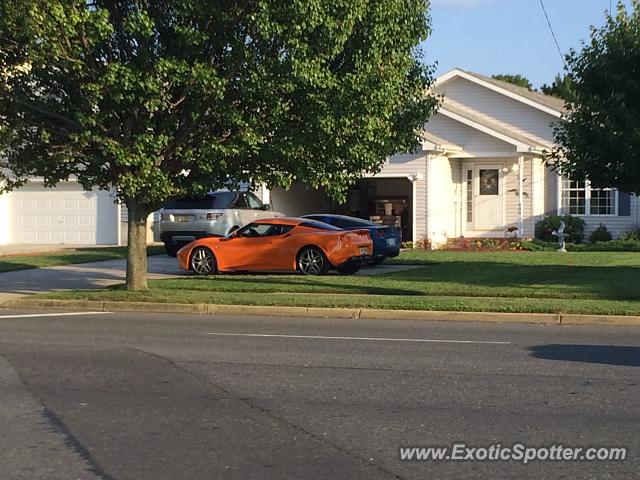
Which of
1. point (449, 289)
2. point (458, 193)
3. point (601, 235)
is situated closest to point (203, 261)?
point (449, 289)

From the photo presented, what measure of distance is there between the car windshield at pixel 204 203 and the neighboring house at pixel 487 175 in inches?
226

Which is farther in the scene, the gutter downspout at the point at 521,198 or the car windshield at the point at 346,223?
the gutter downspout at the point at 521,198

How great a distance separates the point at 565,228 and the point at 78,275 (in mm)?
15380

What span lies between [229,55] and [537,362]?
25.6 feet

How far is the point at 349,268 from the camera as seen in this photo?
20547 millimetres

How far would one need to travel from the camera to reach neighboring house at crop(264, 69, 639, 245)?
2816 cm

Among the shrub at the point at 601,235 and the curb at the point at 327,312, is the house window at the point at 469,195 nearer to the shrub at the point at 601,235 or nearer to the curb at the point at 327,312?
the shrub at the point at 601,235

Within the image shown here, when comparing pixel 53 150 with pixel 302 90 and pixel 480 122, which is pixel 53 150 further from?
pixel 480 122

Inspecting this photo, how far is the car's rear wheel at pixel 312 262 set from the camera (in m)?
20.3

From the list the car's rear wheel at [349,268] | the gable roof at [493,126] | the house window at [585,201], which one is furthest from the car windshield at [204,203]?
the house window at [585,201]

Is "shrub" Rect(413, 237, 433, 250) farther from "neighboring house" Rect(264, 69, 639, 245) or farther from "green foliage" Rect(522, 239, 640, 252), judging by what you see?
"green foliage" Rect(522, 239, 640, 252)

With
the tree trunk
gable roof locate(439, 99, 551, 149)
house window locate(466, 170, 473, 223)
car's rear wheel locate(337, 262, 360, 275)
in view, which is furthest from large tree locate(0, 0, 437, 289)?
house window locate(466, 170, 473, 223)

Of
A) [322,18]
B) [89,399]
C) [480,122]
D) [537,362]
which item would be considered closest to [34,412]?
[89,399]

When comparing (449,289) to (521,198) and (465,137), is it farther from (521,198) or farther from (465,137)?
(465,137)
